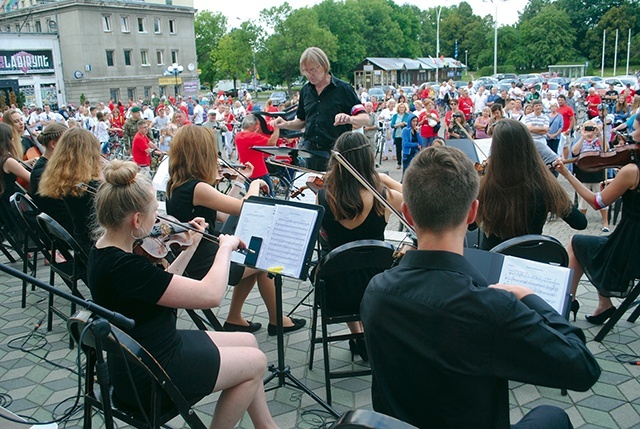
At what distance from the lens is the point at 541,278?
7.61 ft

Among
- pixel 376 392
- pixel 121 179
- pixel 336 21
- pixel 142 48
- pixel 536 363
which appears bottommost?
pixel 376 392

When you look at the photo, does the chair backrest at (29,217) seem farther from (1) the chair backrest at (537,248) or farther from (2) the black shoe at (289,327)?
(1) the chair backrest at (537,248)

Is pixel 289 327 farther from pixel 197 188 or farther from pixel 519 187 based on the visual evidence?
pixel 519 187

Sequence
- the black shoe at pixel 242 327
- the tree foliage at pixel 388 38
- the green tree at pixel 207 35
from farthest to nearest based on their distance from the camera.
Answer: the green tree at pixel 207 35
the tree foliage at pixel 388 38
the black shoe at pixel 242 327

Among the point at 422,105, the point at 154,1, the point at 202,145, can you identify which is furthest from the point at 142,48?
the point at 202,145

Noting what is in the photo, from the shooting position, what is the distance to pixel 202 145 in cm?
392

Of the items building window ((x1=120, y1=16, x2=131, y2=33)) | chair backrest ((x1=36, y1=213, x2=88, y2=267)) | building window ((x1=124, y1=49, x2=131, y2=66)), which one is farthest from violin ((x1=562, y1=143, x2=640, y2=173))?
building window ((x1=120, y1=16, x2=131, y2=33))

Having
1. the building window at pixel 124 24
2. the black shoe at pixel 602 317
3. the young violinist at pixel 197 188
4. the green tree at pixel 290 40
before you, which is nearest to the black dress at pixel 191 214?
the young violinist at pixel 197 188

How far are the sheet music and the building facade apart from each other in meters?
44.5

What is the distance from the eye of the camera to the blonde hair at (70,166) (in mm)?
4301

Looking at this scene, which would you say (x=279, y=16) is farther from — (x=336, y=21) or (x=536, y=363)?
(x=536, y=363)

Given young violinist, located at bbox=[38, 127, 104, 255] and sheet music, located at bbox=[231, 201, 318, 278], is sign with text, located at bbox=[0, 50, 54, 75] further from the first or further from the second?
sheet music, located at bbox=[231, 201, 318, 278]

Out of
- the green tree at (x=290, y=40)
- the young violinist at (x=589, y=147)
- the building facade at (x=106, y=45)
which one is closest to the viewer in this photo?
the young violinist at (x=589, y=147)

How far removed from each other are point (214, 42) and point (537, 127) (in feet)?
232
